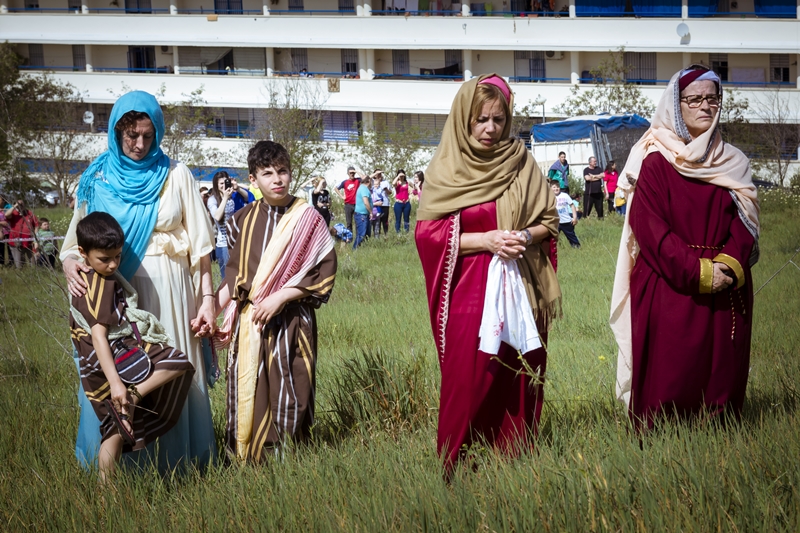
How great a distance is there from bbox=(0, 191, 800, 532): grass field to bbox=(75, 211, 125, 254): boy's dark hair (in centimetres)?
106

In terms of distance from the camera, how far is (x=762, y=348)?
609 centimetres

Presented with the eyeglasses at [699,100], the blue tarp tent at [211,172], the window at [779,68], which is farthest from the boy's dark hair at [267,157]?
the window at [779,68]

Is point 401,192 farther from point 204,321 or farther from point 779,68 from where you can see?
point 779,68

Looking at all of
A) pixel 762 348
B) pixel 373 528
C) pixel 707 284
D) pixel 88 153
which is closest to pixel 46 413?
pixel 373 528

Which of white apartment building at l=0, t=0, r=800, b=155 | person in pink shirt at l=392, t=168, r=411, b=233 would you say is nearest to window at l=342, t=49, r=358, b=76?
white apartment building at l=0, t=0, r=800, b=155

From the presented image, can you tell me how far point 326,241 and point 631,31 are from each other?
35.8 m

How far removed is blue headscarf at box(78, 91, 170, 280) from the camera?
3.99 meters

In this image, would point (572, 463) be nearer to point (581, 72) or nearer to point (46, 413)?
point (46, 413)

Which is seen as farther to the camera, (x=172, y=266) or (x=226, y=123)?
(x=226, y=123)

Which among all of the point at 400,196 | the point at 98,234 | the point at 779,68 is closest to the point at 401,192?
the point at 400,196

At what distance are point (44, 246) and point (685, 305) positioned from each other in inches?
307

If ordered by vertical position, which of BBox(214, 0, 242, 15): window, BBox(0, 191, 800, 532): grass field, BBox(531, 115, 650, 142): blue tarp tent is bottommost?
BBox(0, 191, 800, 532): grass field

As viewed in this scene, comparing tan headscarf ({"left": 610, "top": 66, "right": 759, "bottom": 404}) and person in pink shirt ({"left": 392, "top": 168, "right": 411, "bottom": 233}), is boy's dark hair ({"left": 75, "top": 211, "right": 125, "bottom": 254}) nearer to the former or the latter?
tan headscarf ({"left": 610, "top": 66, "right": 759, "bottom": 404})

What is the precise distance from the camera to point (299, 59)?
131 feet
